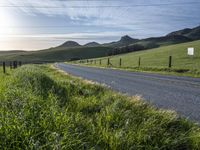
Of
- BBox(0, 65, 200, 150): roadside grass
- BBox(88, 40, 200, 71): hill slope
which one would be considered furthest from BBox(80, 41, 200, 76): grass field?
BBox(0, 65, 200, 150): roadside grass

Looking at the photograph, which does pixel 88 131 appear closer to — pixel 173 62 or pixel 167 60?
pixel 173 62

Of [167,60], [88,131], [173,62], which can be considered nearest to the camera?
[88,131]

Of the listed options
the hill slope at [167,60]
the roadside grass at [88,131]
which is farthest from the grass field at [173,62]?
the roadside grass at [88,131]

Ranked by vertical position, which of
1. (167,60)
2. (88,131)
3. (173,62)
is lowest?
(88,131)

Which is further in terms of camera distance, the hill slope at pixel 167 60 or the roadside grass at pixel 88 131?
the hill slope at pixel 167 60

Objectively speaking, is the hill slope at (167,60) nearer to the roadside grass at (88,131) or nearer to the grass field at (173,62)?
the grass field at (173,62)

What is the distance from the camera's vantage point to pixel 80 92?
30.2 ft

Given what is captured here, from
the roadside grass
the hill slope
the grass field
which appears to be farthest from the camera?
the hill slope

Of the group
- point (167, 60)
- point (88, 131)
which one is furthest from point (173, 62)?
point (88, 131)

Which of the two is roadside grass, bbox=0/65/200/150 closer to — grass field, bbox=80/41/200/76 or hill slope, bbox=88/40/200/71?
grass field, bbox=80/41/200/76

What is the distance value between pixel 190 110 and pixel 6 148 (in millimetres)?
5459

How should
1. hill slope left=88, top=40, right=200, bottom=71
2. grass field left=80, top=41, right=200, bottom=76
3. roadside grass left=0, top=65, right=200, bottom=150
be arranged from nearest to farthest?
roadside grass left=0, top=65, right=200, bottom=150 → grass field left=80, top=41, right=200, bottom=76 → hill slope left=88, top=40, right=200, bottom=71

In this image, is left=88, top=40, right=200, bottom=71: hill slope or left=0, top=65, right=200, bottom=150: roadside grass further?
left=88, top=40, right=200, bottom=71: hill slope

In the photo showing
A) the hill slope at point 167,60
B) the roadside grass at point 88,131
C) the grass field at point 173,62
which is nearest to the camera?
the roadside grass at point 88,131
